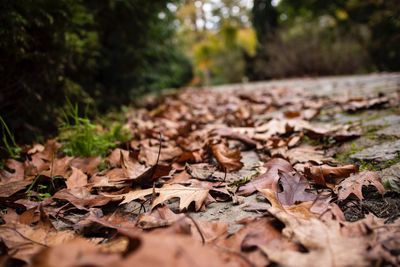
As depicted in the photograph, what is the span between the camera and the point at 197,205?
1046mm

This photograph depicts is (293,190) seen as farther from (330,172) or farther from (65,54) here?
(65,54)

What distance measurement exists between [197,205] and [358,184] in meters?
0.55

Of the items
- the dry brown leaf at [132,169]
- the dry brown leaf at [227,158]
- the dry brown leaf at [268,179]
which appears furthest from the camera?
the dry brown leaf at [227,158]

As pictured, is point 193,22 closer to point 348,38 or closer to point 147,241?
point 348,38

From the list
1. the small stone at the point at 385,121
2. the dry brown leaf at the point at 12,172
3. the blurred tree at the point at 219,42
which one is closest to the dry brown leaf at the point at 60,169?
the dry brown leaf at the point at 12,172

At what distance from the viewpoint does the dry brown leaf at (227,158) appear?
4.57ft

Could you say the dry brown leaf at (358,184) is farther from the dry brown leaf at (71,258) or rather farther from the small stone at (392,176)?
the dry brown leaf at (71,258)

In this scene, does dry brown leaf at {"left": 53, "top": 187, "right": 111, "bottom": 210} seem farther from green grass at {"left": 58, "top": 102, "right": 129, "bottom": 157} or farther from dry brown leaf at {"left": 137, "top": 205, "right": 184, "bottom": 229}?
green grass at {"left": 58, "top": 102, "right": 129, "bottom": 157}

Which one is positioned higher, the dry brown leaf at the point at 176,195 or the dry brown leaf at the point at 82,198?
the dry brown leaf at the point at 82,198

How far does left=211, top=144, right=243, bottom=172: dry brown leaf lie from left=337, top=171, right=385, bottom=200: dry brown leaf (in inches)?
17.9

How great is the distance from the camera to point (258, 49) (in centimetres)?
1166

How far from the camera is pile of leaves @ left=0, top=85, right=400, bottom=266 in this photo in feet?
2.19

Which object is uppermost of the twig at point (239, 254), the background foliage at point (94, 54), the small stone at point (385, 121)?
the background foliage at point (94, 54)

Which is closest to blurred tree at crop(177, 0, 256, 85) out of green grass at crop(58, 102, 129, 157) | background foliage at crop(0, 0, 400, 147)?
background foliage at crop(0, 0, 400, 147)
